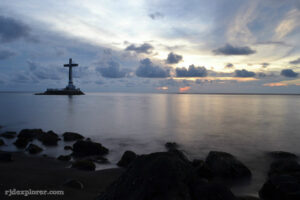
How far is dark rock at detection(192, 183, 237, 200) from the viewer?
5.19 metres

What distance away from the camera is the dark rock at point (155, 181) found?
456 cm

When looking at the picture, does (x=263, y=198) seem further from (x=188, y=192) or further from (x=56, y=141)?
(x=56, y=141)

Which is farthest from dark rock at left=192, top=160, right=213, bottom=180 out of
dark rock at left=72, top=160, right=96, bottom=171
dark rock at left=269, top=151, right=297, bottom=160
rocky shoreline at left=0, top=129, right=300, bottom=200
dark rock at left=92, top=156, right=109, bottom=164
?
dark rock at left=269, top=151, right=297, bottom=160

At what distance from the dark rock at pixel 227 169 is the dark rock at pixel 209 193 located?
14.0ft

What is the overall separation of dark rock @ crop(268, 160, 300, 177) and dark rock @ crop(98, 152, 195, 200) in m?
6.69

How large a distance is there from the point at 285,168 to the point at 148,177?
27.2 ft

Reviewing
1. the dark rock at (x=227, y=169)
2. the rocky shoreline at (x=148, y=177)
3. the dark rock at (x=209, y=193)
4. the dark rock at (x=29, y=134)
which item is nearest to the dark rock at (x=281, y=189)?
the rocky shoreline at (x=148, y=177)

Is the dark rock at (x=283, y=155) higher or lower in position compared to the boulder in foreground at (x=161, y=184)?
lower

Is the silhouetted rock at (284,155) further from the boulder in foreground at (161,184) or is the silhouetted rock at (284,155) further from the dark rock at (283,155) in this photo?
the boulder in foreground at (161,184)

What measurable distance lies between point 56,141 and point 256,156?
1564 centimetres

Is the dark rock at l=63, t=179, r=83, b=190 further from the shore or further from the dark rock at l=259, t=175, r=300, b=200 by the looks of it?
the dark rock at l=259, t=175, r=300, b=200

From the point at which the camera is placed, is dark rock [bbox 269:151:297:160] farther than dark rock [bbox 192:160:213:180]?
Yes

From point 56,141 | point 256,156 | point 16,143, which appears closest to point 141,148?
point 56,141

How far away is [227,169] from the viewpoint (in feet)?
31.4
